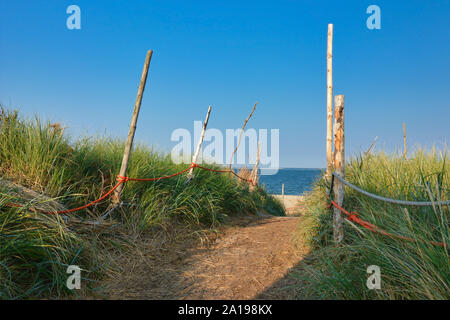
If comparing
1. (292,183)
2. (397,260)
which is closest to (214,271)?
(397,260)

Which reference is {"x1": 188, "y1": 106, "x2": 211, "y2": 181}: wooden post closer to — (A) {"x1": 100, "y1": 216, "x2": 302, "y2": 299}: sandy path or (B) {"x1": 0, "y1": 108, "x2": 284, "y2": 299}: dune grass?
(B) {"x1": 0, "y1": 108, "x2": 284, "y2": 299}: dune grass

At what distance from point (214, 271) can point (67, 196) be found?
245cm

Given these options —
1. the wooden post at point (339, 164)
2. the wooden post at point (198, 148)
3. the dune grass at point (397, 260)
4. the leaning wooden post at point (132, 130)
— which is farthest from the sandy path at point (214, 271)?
the wooden post at point (198, 148)

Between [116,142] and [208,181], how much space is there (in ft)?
7.00

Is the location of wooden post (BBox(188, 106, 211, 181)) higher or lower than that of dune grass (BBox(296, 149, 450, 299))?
higher

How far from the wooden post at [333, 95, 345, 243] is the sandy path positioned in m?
0.71

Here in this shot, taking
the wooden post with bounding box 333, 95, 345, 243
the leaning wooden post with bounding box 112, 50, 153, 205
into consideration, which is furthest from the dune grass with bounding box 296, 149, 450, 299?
the leaning wooden post with bounding box 112, 50, 153, 205

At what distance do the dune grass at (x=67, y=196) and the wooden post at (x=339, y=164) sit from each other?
245 cm

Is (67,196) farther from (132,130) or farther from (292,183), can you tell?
(292,183)

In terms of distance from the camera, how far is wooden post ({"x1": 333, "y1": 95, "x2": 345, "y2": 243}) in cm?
370

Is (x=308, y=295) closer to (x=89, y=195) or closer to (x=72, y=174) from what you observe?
(x=89, y=195)

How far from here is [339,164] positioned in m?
3.92

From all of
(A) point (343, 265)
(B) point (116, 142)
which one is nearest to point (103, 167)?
(B) point (116, 142)

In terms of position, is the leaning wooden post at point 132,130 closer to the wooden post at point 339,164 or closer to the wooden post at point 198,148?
the wooden post at point 198,148
